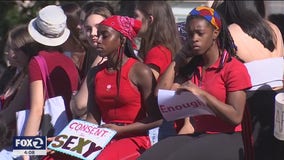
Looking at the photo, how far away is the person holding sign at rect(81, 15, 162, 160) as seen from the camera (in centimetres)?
509

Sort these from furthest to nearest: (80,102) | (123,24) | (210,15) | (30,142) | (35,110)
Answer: (35,110), (80,102), (123,24), (30,142), (210,15)

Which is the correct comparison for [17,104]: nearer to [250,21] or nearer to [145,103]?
[145,103]

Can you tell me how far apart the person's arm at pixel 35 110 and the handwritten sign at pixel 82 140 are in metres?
0.61

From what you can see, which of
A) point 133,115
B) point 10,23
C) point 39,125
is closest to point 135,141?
point 133,115

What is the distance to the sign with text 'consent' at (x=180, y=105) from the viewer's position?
15.3 ft

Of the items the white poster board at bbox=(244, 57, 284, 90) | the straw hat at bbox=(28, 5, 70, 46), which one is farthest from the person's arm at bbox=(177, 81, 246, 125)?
the straw hat at bbox=(28, 5, 70, 46)

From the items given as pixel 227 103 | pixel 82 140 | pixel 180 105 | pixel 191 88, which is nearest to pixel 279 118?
pixel 227 103

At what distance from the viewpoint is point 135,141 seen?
5.13 m

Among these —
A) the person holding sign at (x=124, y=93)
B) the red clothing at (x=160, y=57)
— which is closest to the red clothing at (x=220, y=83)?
the person holding sign at (x=124, y=93)

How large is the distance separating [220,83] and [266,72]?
0.41 meters

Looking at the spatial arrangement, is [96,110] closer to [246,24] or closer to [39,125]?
[39,125]

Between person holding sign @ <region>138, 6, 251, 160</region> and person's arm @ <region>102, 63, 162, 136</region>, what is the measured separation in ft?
0.40

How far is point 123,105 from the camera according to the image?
5.12 metres

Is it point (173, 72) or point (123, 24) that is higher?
point (123, 24)
